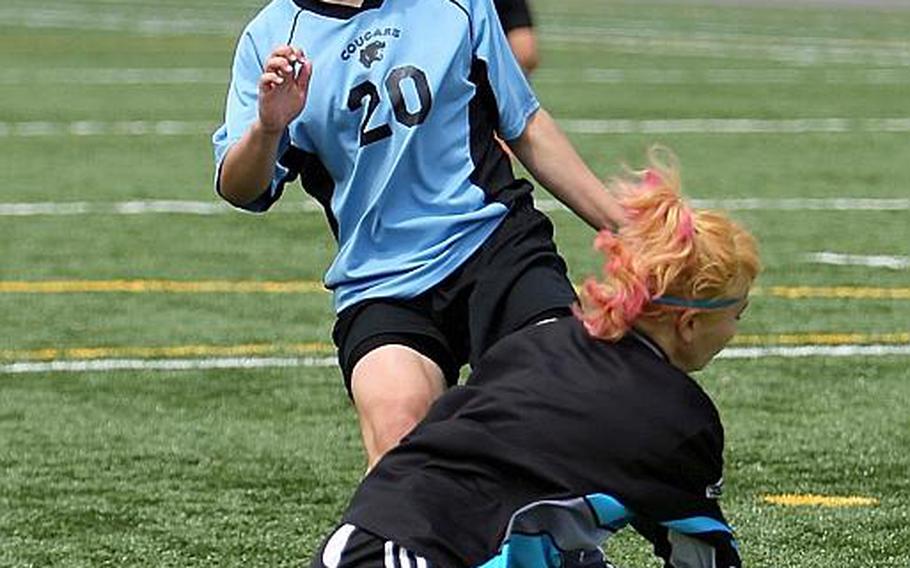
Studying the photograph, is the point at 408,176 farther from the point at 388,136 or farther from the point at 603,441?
the point at 603,441

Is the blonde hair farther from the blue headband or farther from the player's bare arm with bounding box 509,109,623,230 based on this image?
the player's bare arm with bounding box 509,109,623,230

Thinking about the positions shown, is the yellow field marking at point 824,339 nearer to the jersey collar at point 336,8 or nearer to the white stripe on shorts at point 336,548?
the jersey collar at point 336,8

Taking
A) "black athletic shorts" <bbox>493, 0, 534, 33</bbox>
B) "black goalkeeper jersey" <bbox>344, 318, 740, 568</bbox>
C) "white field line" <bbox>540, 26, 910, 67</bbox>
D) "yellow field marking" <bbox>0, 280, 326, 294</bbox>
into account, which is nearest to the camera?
"black goalkeeper jersey" <bbox>344, 318, 740, 568</bbox>

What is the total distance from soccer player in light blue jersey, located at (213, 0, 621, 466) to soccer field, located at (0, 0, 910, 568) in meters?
1.47

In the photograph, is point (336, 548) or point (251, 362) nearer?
point (336, 548)

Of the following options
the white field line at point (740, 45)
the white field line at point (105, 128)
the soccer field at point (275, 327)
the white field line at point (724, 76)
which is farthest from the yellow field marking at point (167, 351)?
the white field line at point (740, 45)

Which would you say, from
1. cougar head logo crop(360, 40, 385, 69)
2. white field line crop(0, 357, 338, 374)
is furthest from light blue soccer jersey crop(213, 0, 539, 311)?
white field line crop(0, 357, 338, 374)

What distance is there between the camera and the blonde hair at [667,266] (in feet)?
14.5

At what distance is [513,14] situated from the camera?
34.3ft

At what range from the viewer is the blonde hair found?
4422 mm

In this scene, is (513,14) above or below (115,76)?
above

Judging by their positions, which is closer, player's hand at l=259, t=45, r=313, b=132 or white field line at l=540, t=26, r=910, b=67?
player's hand at l=259, t=45, r=313, b=132

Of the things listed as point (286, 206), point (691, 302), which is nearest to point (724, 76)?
point (286, 206)

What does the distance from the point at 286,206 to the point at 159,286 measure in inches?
120
